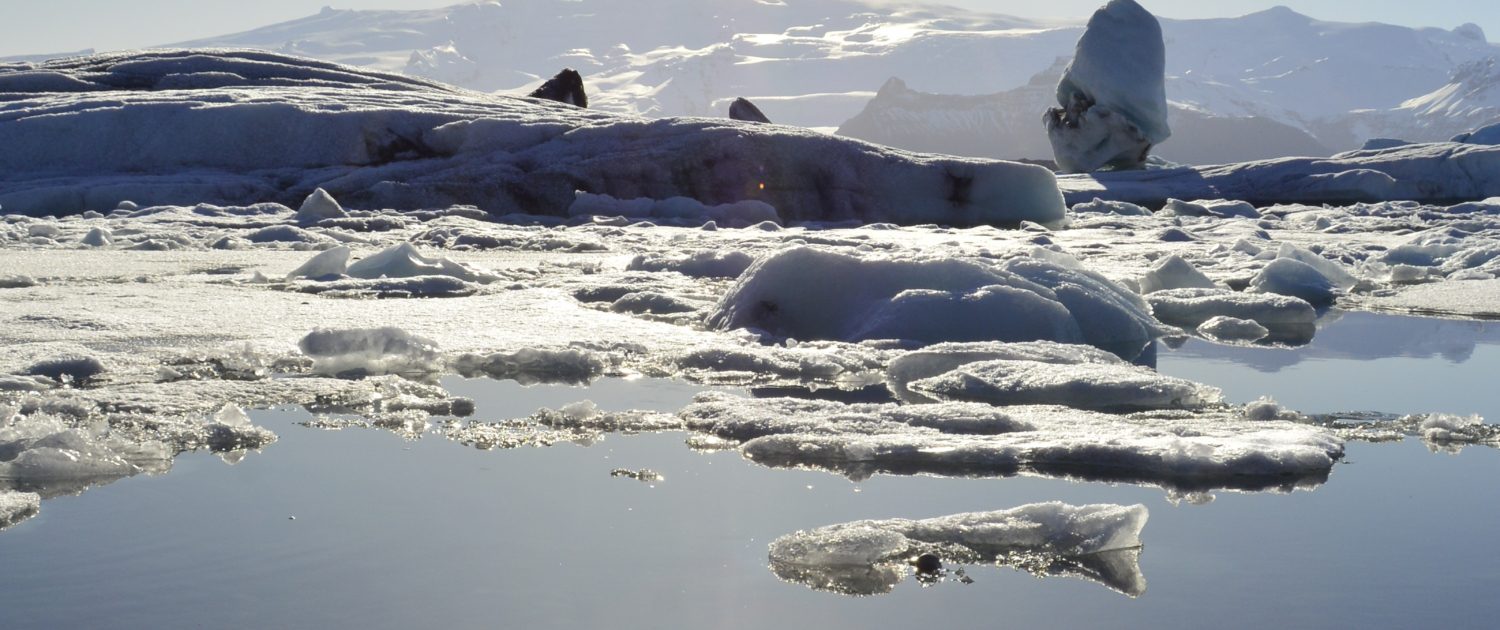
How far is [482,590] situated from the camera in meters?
1.71

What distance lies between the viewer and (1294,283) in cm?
574

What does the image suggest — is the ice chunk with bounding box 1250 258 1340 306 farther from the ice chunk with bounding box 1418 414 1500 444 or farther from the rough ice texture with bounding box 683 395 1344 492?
the rough ice texture with bounding box 683 395 1344 492

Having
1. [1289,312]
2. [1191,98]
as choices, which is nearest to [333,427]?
[1289,312]

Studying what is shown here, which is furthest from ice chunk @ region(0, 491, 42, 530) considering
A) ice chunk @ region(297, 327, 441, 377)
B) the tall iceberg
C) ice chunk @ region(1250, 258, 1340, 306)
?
the tall iceberg

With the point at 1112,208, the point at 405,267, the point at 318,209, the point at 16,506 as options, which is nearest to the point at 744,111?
the point at 1112,208

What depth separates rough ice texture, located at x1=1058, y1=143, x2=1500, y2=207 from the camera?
16484 mm

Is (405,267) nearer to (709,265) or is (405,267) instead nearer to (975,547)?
(709,265)

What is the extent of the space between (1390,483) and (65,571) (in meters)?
2.10

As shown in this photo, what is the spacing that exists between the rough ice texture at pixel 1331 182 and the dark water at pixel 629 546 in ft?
46.9

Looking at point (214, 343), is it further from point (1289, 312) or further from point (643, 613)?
point (1289, 312)

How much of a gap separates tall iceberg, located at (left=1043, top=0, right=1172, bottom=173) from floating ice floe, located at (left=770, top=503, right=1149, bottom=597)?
18.4 m

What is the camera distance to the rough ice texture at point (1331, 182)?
16.5 meters

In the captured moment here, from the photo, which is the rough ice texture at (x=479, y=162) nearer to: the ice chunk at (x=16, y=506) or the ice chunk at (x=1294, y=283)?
the ice chunk at (x=1294, y=283)

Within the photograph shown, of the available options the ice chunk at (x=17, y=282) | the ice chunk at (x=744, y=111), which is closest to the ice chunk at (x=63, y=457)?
the ice chunk at (x=17, y=282)
